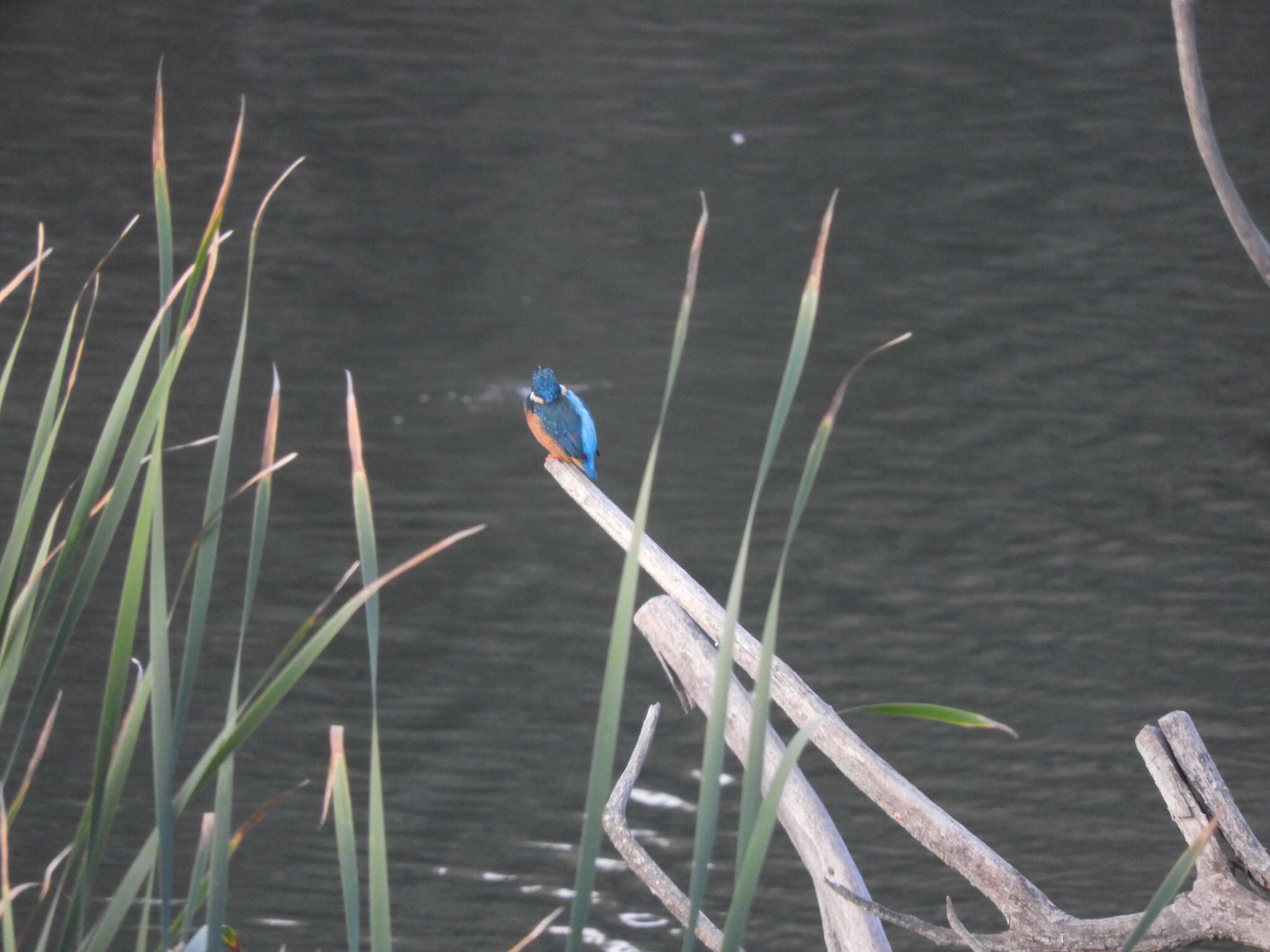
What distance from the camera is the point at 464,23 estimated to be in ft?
29.1

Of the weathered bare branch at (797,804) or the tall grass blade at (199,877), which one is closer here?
the tall grass blade at (199,877)

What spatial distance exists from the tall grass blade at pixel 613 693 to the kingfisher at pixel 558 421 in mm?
1556

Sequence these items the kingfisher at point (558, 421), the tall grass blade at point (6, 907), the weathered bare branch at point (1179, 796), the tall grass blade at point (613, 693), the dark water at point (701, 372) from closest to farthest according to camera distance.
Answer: the tall grass blade at point (613, 693), the tall grass blade at point (6, 907), the weathered bare branch at point (1179, 796), the kingfisher at point (558, 421), the dark water at point (701, 372)

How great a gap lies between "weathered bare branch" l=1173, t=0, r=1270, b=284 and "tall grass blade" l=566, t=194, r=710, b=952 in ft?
1.46

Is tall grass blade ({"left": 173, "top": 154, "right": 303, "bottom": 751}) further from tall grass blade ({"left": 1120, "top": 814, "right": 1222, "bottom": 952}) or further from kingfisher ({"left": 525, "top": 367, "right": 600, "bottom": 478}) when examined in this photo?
kingfisher ({"left": 525, "top": 367, "right": 600, "bottom": 478})

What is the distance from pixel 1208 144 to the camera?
100 cm

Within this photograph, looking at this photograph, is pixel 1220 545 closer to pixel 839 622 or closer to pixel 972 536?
pixel 972 536

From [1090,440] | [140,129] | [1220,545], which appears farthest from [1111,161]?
[140,129]

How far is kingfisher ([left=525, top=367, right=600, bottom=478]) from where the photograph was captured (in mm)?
2283

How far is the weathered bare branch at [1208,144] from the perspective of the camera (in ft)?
3.18

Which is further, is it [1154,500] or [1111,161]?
[1111,161]

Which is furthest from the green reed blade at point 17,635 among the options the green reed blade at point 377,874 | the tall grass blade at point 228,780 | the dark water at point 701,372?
the dark water at point 701,372

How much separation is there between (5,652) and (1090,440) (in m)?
4.69

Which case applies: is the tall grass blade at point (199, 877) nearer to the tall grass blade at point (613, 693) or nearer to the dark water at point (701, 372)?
the tall grass blade at point (613, 693)
